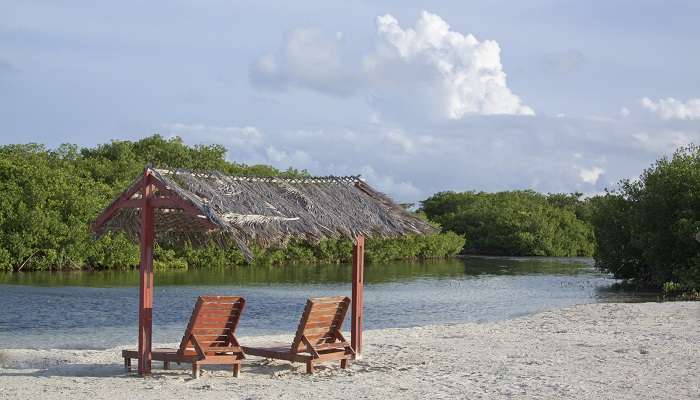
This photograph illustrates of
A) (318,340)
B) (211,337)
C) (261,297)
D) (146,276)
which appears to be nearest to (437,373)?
(318,340)

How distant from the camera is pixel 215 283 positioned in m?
37.8

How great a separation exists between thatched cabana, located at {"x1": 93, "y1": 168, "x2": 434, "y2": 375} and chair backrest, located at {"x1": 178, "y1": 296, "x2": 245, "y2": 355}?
0.56 metres

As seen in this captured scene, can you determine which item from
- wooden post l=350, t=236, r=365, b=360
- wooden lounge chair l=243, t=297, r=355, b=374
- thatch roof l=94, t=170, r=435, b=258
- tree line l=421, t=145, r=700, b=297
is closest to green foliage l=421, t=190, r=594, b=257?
tree line l=421, t=145, r=700, b=297

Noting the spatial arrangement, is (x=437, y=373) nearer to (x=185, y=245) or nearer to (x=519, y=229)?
(x=185, y=245)

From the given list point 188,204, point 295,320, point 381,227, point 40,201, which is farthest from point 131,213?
point 40,201

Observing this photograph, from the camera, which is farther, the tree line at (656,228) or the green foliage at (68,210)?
the green foliage at (68,210)

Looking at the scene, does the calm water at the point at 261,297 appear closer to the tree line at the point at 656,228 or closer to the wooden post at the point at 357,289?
the tree line at the point at 656,228

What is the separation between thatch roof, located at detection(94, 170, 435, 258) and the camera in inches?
446

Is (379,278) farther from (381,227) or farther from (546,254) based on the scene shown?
(546,254)

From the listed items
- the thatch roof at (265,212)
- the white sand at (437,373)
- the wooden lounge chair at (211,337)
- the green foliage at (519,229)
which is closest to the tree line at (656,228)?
the white sand at (437,373)

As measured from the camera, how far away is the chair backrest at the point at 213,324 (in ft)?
35.4

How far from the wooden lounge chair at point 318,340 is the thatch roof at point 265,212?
1.15m

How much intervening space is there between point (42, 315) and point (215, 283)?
14.1 m

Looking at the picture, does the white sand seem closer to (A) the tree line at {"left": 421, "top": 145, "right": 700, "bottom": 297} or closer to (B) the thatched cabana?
(B) the thatched cabana
